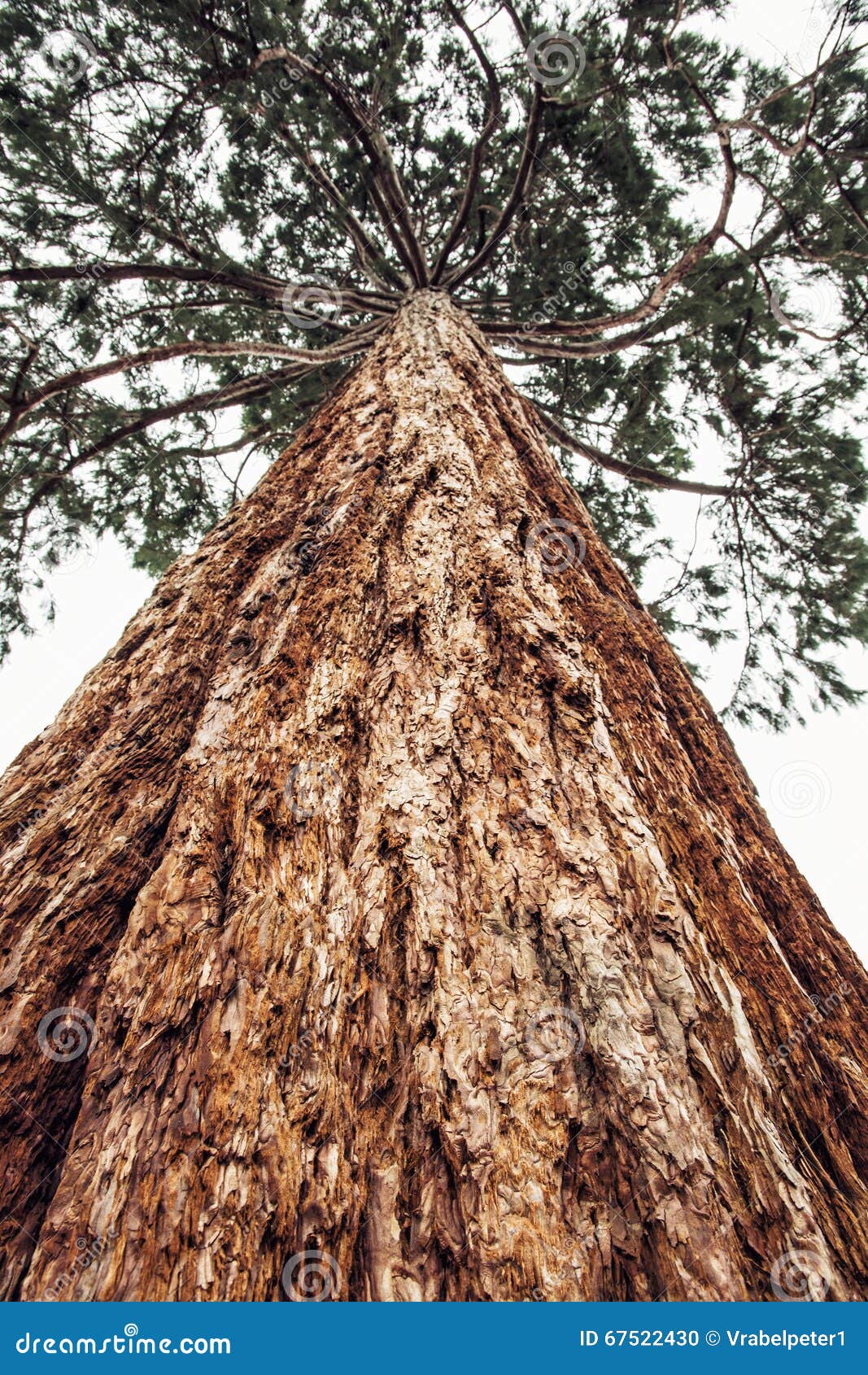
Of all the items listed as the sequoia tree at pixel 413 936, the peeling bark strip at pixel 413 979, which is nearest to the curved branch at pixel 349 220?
the sequoia tree at pixel 413 936

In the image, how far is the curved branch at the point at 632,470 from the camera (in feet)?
16.6

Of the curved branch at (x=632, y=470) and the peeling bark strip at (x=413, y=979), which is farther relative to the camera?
the curved branch at (x=632, y=470)

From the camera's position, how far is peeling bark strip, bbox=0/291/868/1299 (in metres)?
0.71

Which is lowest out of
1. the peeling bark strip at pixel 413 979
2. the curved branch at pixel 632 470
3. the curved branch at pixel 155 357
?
the peeling bark strip at pixel 413 979

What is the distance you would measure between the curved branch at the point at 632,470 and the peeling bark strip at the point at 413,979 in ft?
13.1

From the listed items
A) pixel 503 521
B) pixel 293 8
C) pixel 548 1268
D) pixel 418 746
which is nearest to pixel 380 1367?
pixel 548 1268

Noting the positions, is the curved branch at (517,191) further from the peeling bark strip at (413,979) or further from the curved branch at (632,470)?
the peeling bark strip at (413,979)

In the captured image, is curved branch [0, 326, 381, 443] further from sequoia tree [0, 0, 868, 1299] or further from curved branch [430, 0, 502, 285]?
sequoia tree [0, 0, 868, 1299]

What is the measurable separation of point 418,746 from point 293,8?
180 inches

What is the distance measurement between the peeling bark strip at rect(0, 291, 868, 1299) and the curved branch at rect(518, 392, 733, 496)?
157 inches

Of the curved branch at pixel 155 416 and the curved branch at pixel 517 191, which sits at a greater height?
the curved branch at pixel 517 191

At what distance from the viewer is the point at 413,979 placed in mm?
905

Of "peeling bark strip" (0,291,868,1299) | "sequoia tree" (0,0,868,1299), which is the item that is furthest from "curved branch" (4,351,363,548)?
"peeling bark strip" (0,291,868,1299)

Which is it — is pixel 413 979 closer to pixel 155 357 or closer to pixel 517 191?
pixel 155 357
